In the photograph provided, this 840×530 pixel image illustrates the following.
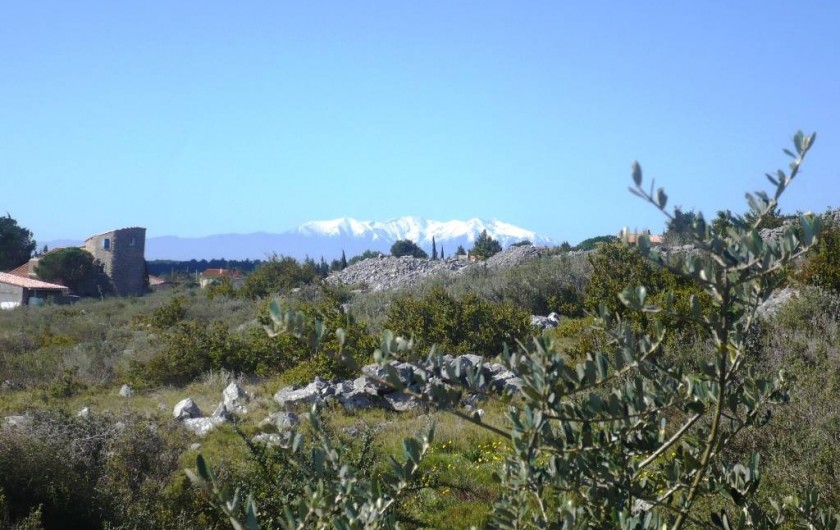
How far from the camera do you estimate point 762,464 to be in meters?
5.88

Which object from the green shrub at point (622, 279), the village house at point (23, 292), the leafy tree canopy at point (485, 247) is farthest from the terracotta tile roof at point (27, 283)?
the green shrub at point (622, 279)

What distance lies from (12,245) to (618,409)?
5221 centimetres

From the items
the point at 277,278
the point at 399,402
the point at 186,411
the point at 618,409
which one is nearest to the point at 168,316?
the point at 277,278

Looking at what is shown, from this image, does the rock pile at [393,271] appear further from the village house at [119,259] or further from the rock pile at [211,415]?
the rock pile at [211,415]

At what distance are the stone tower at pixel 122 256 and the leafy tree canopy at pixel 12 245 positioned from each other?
9.43m

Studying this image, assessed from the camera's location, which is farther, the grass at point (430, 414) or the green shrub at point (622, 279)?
the green shrub at point (622, 279)

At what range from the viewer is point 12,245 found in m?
48.2

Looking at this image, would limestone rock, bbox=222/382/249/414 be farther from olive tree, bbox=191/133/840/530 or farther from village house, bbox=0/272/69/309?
village house, bbox=0/272/69/309

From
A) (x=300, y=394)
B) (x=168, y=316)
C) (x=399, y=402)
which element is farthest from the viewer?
(x=168, y=316)

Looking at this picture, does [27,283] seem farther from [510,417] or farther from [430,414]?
[510,417]

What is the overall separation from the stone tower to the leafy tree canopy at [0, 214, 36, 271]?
30.9 ft

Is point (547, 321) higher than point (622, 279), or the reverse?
point (622, 279)

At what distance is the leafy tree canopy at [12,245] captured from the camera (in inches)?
1876

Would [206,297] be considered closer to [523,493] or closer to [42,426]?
[42,426]
